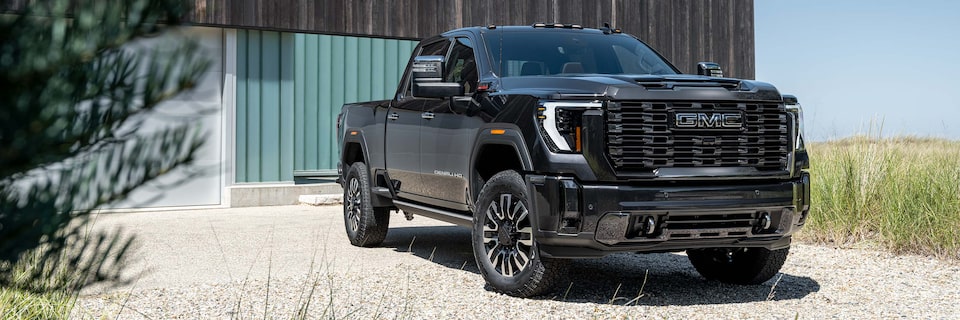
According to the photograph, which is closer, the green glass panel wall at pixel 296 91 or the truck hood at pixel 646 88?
the truck hood at pixel 646 88

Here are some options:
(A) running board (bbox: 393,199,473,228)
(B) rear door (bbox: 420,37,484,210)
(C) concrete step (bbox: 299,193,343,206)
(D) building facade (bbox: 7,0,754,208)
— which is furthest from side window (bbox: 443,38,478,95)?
(C) concrete step (bbox: 299,193,343,206)

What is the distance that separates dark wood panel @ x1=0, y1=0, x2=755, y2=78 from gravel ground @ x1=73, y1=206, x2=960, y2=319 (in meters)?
3.82

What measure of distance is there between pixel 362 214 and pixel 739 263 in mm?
3558

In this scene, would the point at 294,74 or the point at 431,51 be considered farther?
the point at 294,74

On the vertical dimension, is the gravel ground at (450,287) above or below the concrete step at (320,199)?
below

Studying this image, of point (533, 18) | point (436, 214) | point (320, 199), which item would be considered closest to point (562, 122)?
point (436, 214)

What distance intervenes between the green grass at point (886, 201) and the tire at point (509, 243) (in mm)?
3984

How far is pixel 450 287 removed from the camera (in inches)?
278

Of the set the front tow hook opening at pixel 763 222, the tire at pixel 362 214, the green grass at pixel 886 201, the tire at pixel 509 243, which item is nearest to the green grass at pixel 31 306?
the tire at pixel 509 243

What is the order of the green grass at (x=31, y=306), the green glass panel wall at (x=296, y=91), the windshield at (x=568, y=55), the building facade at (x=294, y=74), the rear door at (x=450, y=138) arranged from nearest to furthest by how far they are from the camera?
the green grass at (x=31, y=306), the rear door at (x=450, y=138), the windshield at (x=568, y=55), the building facade at (x=294, y=74), the green glass panel wall at (x=296, y=91)

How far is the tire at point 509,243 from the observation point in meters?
6.41

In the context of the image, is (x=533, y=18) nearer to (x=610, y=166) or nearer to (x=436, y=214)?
(x=436, y=214)

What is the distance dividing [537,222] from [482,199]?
0.69 meters

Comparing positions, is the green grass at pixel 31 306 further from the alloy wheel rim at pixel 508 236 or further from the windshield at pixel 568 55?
the windshield at pixel 568 55
